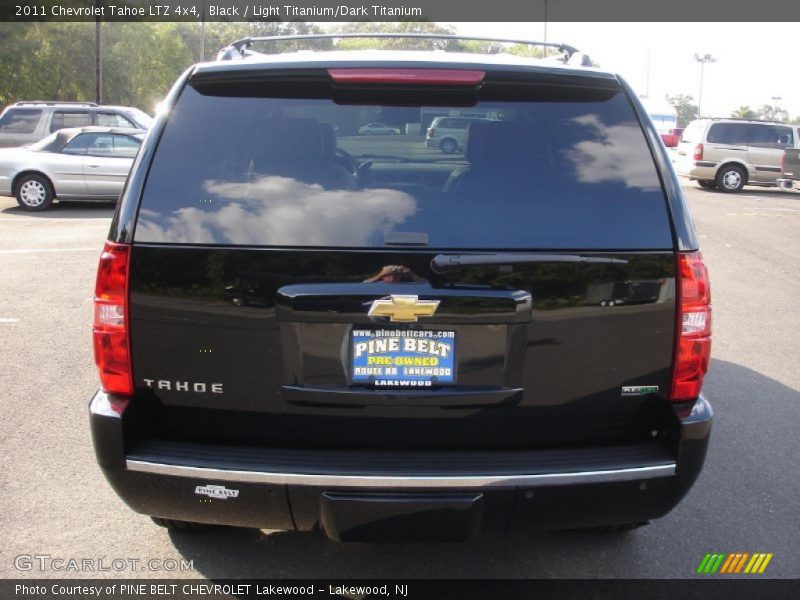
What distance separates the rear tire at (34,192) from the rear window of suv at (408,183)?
1366cm

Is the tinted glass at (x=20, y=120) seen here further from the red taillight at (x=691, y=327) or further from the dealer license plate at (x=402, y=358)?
the red taillight at (x=691, y=327)

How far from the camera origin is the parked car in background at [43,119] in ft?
58.5

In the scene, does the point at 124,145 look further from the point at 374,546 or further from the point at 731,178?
the point at 731,178

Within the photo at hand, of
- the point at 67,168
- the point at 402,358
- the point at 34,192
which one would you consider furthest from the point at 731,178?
the point at 402,358

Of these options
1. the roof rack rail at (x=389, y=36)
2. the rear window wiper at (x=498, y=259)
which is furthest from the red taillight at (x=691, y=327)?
the roof rack rail at (x=389, y=36)

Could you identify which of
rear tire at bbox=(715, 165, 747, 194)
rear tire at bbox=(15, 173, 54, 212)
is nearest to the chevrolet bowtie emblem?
rear tire at bbox=(15, 173, 54, 212)

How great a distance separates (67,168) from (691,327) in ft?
47.7

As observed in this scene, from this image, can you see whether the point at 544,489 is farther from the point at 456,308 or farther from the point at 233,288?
the point at 233,288

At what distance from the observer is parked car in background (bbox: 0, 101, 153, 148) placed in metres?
17.8

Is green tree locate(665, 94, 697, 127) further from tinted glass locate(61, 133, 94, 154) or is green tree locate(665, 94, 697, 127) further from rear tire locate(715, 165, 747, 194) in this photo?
tinted glass locate(61, 133, 94, 154)

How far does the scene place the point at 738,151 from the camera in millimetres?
21719

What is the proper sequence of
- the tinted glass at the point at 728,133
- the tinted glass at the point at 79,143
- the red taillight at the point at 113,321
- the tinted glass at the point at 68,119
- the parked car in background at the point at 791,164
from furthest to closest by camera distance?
the tinted glass at the point at 728,133, the parked car in background at the point at 791,164, the tinted glass at the point at 68,119, the tinted glass at the point at 79,143, the red taillight at the point at 113,321

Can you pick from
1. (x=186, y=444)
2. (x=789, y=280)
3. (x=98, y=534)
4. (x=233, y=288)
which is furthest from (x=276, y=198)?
(x=789, y=280)

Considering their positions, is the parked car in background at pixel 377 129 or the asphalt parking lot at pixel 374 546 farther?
the asphalt parking lot at pixel 374 546
